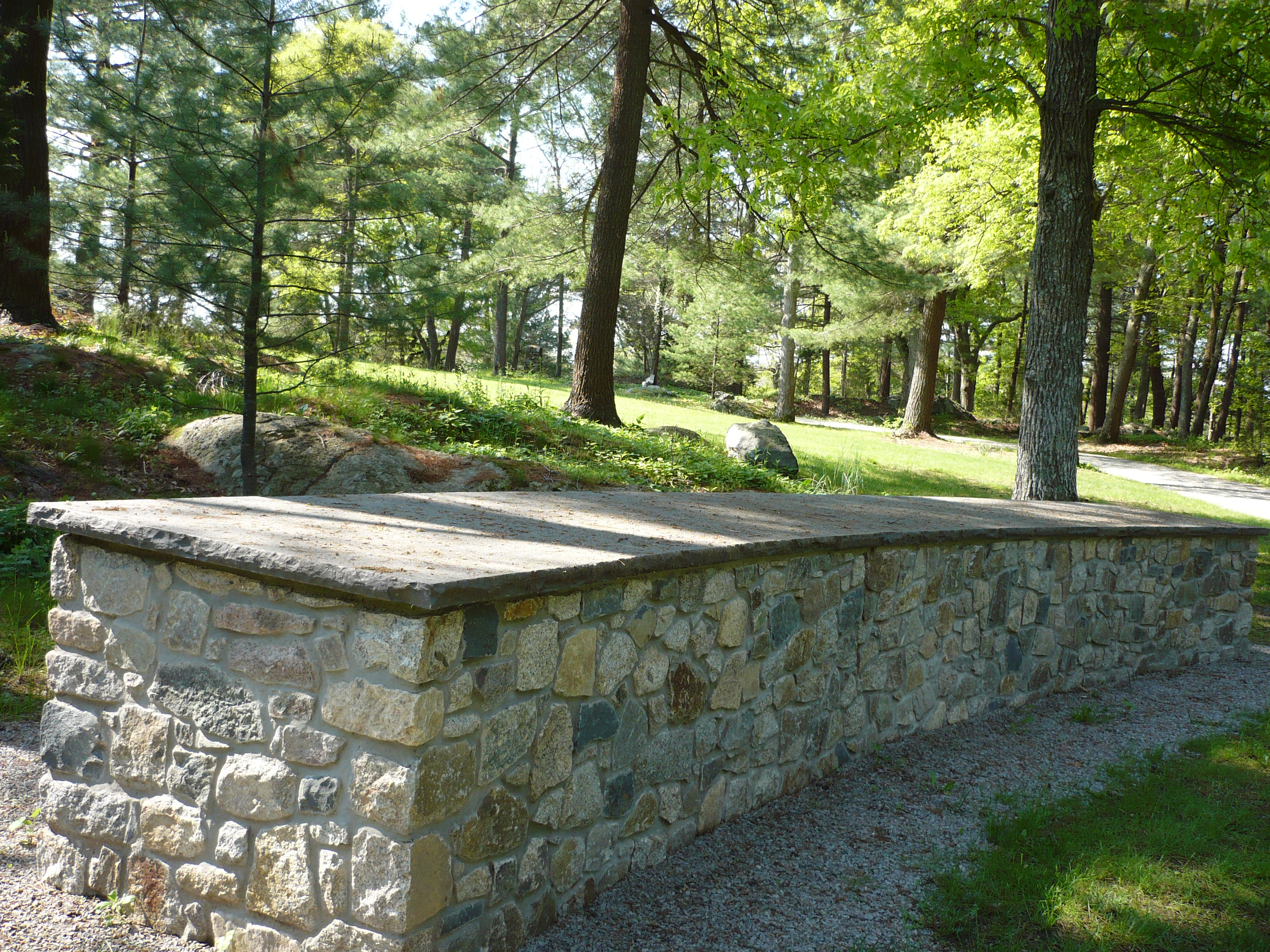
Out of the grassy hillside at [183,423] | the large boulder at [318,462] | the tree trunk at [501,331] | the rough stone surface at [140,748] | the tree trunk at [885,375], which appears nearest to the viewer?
the rough stone surface at [140,748]

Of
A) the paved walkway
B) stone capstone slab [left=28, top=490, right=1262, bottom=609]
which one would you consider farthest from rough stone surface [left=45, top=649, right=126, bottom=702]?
the paved walkway

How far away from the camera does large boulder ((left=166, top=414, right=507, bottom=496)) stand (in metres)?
6.25

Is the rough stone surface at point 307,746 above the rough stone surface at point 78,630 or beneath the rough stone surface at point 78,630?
beneath

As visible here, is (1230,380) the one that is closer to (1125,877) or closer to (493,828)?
(1125,877)

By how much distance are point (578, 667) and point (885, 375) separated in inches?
1334

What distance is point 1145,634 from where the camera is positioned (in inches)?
247

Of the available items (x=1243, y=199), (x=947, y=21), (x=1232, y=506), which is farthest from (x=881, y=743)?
(x=1232, y=506)

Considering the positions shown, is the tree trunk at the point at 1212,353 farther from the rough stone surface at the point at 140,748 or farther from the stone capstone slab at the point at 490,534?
the rough stone surface at the point at 140,748

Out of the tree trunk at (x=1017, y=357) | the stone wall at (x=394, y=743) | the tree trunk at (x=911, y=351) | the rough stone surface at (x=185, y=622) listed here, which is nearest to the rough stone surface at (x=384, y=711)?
the stone wall at (x=394, y=743)

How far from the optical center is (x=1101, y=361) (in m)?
25.3

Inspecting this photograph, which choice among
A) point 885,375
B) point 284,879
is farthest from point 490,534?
point 885,375

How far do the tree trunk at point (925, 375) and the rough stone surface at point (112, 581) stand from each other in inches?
697

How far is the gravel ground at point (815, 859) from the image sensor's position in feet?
8.51

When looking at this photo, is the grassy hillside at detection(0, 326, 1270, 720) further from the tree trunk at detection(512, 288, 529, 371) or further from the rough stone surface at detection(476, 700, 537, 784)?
the tree trunk at detection(512, 288, 529, 371)
